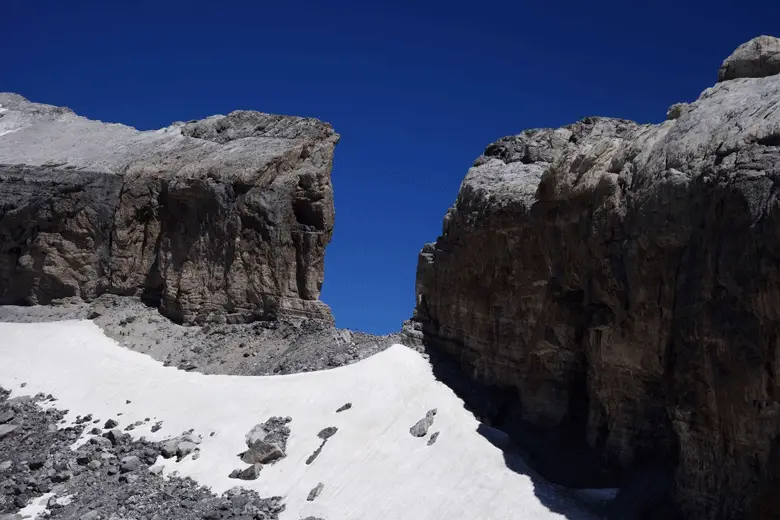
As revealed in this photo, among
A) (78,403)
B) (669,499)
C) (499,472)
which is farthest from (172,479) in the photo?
(669,499)

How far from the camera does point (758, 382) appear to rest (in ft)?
35.0

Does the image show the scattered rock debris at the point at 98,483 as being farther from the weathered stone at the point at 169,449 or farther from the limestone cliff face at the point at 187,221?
the limestone cliff face at the point at 187,221

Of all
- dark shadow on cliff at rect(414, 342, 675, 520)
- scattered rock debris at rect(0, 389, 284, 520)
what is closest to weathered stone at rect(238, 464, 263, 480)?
scattered rock debris at rect(0, 389, 284, 520)

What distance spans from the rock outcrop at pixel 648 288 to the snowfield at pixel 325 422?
1.55m

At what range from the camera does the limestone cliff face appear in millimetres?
27672

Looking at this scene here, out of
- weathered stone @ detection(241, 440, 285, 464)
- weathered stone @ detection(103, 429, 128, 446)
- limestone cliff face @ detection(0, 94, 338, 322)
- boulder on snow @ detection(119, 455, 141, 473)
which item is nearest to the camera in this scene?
weathered stone @ detection(241, 440, 285, 464)

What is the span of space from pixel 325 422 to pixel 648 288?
9019mm

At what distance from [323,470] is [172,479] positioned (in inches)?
140

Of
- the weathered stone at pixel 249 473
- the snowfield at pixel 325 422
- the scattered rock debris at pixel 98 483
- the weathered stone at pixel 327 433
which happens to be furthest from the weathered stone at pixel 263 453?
the scattered rock debris at pixel 98 483

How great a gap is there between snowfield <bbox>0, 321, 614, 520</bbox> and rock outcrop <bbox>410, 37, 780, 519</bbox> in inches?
60.9

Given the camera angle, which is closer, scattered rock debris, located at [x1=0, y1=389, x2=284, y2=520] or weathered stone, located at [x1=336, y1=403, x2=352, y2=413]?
scattered rock debris, located at [x1=0, y1=389, x2=284, y2=520]

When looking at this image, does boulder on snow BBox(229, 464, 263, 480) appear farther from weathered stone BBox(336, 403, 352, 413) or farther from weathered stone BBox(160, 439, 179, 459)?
weathered stone BBox(336, 403, 352, 413)

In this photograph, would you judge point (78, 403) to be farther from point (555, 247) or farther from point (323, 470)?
point (555, 247)

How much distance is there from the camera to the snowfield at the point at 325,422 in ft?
49.1
